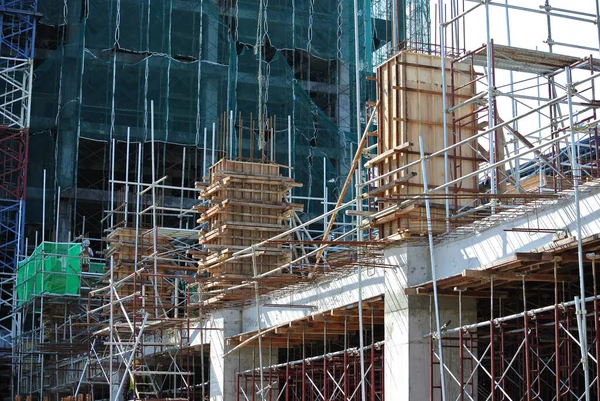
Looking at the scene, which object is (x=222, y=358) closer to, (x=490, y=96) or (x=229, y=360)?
(x=229, y=360)

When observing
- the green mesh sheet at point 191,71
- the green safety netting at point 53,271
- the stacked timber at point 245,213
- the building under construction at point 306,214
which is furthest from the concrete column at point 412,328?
the green mesh sheet at point 191,71

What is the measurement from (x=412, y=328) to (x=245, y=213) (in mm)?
8954

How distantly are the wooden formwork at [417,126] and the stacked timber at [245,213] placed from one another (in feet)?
20.3

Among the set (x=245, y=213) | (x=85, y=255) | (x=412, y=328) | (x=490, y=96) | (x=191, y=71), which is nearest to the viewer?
(x=490, y=96)

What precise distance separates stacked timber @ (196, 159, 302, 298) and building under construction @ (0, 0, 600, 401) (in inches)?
2.3

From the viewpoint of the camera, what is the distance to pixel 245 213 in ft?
87.7

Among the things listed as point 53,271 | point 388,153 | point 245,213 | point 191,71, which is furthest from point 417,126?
point 191,71

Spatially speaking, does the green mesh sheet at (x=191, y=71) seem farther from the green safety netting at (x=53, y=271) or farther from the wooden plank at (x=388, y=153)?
the wooden plank at (x=388, y=153)

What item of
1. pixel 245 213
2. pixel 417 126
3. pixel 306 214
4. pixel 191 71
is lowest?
pixel 245 213

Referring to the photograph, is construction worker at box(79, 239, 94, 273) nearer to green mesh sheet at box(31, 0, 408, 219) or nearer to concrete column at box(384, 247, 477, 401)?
green mesh sheet at box(31, 0, 408, 219)

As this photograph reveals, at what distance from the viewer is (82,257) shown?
36000 millimetres

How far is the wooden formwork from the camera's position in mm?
20234

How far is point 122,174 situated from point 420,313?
3541 centimetres

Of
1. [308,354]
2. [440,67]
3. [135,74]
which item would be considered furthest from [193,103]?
[440,67]
